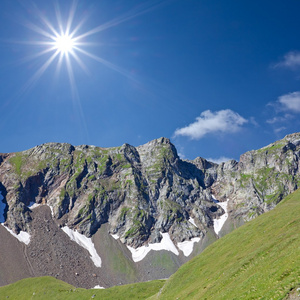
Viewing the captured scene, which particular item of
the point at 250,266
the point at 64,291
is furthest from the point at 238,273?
the point at 64,291

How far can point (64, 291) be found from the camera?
105 metres

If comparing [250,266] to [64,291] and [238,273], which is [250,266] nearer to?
[238,273]

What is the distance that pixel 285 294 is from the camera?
23562mm

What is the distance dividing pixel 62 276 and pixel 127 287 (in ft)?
376

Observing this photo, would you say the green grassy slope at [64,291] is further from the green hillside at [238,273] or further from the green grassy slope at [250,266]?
the green grassy slope at [250,266]

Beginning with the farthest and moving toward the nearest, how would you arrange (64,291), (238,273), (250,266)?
(64,291)
(238,273)
(250,266)

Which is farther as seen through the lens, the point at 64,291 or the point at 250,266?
the point at 64,291

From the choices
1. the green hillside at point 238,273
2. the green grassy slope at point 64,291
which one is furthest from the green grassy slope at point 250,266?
the green grassy slope at point 64,291

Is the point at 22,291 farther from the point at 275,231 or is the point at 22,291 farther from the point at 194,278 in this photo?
the point at 275,231

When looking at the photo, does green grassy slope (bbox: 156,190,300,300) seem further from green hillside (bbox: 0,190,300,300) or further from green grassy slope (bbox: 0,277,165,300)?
green grassy slope (bbox: 0,277,165,300)

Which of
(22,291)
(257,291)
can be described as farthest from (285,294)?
(22,291)

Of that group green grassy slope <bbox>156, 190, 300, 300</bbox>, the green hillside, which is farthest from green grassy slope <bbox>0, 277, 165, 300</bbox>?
green grassy slope <bbox>156, 190, 300, 300</bbox>

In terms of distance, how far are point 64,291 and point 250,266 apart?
90089mm

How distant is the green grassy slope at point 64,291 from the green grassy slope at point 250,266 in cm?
3188
